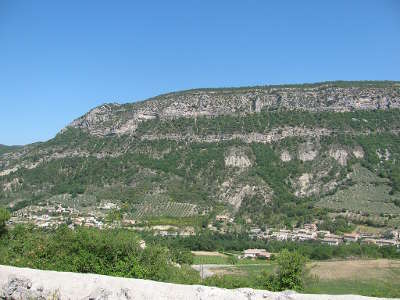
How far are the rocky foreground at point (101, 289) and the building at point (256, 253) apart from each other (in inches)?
1980

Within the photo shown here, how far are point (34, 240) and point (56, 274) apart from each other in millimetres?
16895

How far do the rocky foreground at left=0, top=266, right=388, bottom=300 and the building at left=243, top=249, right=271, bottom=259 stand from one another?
5030 centimetres

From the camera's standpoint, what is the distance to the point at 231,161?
114000mm

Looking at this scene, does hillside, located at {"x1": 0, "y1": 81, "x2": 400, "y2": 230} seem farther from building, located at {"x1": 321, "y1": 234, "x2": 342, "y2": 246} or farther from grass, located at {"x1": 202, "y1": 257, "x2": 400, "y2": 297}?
grass, located at {"x1": 202, "y1": 257, "x2": 400, "y2": 297}

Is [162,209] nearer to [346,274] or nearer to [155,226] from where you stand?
[155,226]

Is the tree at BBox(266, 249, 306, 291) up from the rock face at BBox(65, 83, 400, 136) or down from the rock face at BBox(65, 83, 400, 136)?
down

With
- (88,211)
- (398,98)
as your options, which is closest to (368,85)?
(398,98)

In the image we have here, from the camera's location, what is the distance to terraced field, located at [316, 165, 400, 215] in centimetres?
8425

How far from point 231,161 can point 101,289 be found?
10060cm

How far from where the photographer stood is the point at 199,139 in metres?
124

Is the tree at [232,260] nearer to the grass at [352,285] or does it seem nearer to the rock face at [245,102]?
the grass at [352,285]

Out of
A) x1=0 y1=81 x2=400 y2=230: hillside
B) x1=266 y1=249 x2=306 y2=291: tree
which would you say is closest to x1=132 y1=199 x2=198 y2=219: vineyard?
x1=0 y1=81 x2=400 y2=230: hillside

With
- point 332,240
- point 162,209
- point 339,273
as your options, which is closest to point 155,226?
point 162,209

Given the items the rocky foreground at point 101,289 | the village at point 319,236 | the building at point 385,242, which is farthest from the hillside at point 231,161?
the rocky foreground at point 101,289
